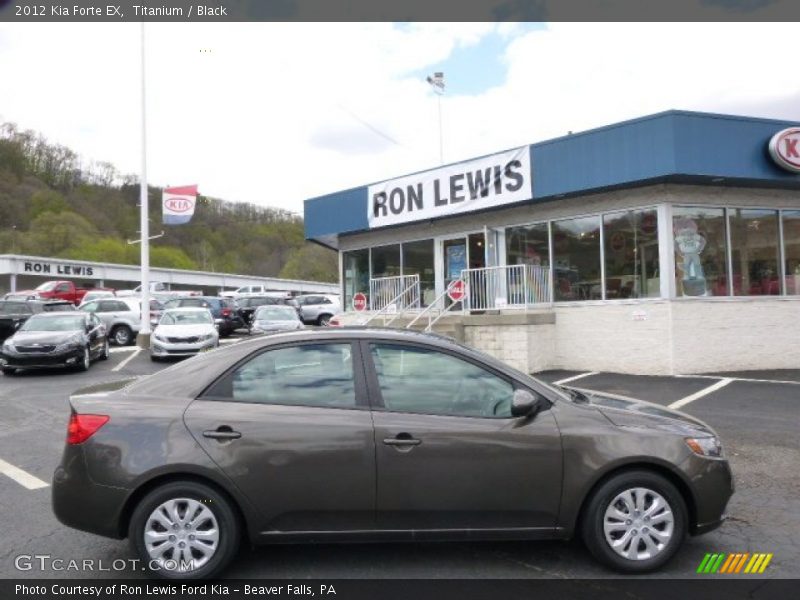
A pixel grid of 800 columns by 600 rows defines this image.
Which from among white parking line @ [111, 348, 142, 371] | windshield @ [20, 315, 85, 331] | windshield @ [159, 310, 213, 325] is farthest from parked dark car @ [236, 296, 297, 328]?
windshield @ [20, 315, 85, 331]

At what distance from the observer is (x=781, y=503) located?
5.33 m

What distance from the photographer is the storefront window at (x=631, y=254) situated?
1273 centimetres

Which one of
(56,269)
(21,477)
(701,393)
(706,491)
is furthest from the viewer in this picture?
(56,269)

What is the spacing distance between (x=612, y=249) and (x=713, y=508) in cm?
983

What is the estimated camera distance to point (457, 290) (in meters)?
14.6

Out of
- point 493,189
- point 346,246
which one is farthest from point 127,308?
point 493,189

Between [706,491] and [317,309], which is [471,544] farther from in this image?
[317,309]

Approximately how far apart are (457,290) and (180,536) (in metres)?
11.2

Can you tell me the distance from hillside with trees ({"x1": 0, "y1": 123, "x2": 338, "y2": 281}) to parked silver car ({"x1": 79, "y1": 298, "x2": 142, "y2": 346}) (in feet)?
167

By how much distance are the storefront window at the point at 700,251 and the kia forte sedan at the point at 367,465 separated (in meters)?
9.30

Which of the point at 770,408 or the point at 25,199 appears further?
the point at 25,199

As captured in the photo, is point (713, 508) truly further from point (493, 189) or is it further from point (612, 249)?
point (493, 189)

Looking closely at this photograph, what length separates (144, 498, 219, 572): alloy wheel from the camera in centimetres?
384

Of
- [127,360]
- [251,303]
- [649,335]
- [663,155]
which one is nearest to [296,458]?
[663,155]
